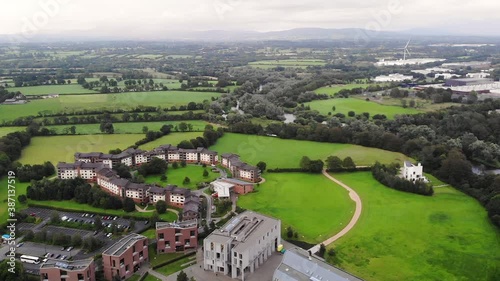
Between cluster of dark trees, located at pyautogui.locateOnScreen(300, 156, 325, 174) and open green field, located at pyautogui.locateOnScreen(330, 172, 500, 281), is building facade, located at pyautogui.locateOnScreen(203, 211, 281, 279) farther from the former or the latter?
cluster of dark trees, located at pyautogui.locateOnScreen(300, 156, 325, 174)

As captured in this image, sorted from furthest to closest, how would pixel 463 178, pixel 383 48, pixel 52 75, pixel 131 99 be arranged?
pixel 383 48 → pixel 52 75 → pixel 131 99 → pixel 463 178

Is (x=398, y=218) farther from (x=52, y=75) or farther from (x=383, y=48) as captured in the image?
(x=383, y=48)

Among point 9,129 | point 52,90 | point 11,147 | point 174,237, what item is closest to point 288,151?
point 174,237

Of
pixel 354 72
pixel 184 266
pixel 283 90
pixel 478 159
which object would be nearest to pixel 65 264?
pixel 184 266

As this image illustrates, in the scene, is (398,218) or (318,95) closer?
(398,218)

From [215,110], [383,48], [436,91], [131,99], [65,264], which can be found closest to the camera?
[65,264]

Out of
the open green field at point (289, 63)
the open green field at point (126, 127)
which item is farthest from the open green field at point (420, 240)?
the open green field at point (289, 63)
